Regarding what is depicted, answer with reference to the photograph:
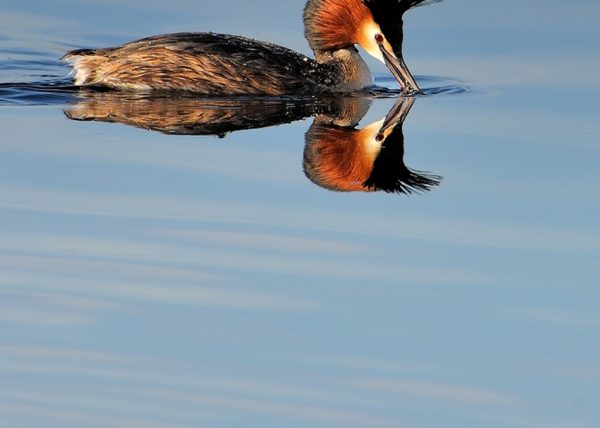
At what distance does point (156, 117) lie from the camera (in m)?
11.8

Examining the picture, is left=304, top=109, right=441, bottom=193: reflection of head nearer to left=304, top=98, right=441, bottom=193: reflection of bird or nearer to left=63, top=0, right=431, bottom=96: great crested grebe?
left=304, top=98, right=441, bottom=193: reflection of bird

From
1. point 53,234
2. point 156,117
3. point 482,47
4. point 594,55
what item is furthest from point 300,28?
point 53,234

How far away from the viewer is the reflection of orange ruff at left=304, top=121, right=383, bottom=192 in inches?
399

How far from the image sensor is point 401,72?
13.2m

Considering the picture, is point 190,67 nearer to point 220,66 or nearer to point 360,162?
point 220,66

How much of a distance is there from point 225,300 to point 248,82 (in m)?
5.32

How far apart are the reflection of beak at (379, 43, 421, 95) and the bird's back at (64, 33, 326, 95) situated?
0.83m

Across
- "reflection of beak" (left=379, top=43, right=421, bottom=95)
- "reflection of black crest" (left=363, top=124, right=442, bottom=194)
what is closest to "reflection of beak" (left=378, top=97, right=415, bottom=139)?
"reflection of beak" (left=379, top=43, right=421, bottom=95)

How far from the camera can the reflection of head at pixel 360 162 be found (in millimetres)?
10031

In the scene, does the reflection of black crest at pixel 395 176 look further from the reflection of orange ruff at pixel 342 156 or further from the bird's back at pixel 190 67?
the bird's back at pixel 190 67

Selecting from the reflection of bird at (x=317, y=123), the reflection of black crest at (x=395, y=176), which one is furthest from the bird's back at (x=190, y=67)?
the reflection of black crest at (x=395, y=176)

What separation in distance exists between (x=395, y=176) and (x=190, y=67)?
321cm

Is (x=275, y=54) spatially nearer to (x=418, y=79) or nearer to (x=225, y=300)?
(x=418, y=79)

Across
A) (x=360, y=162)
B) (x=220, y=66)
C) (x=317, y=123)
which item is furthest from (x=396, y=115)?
(x=360, y=162)
